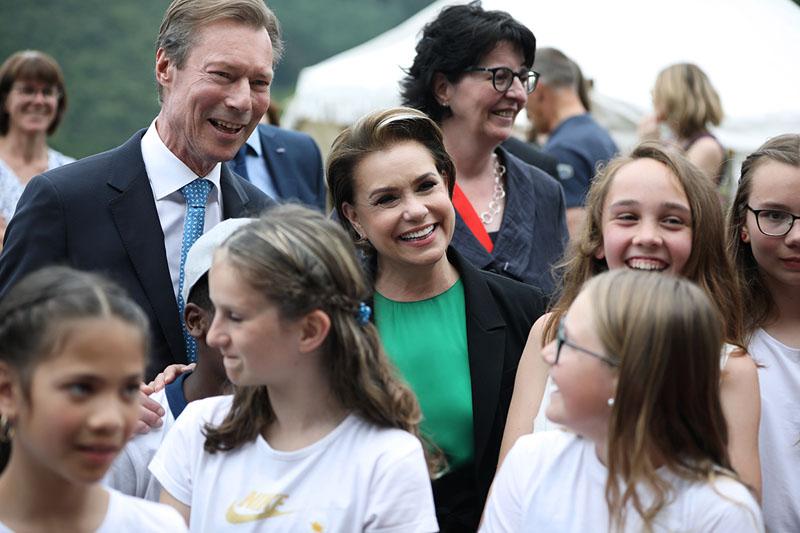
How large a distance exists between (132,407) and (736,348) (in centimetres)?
168

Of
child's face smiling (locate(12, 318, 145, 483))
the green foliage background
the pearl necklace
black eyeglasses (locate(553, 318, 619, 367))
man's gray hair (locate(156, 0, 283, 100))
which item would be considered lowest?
black eyeglasses (locate(553, 318, 619, 367))

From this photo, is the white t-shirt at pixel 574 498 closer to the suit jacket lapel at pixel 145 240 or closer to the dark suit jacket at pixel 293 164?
the suit jacket lapel at pixel 145 240

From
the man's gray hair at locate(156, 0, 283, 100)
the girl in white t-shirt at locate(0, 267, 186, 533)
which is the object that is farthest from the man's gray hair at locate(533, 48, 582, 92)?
the girl in white t-shirt at locate(0, 267, 186, 533)

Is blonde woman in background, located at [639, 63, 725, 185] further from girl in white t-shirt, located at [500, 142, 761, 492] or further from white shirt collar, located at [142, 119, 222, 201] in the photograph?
white shirt collar, located at [142, 119, 222, 201]

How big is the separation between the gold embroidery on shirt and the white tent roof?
6.44 metres

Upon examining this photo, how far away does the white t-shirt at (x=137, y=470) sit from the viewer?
3.08 m

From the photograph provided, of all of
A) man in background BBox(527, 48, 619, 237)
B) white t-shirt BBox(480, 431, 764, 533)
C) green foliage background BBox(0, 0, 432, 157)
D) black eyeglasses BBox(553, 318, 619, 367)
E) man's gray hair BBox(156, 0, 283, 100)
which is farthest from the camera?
green foliage background BBox(0, 0, 432, 157)

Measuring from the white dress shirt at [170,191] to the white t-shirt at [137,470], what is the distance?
0.68 meters

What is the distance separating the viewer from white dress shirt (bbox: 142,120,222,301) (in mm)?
3719

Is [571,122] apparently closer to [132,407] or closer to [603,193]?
[603,193]

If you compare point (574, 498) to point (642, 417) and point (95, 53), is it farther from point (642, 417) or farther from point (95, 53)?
point (95, 53)

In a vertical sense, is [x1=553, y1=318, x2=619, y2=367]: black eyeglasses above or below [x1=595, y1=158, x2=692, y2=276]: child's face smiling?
below

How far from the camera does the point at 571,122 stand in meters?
6.91

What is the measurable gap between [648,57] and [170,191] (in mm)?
6297
